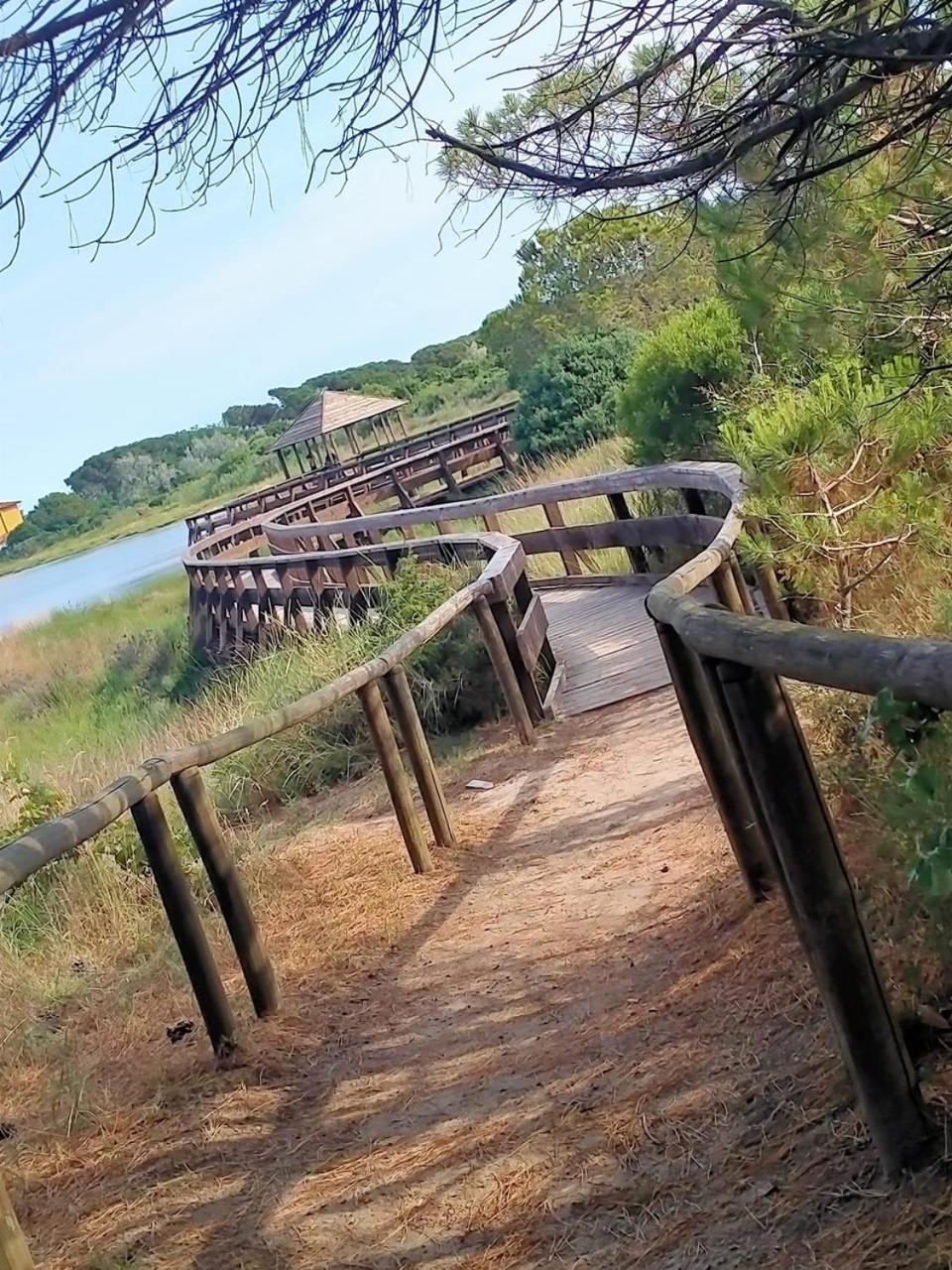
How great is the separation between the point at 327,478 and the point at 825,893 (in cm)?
3156

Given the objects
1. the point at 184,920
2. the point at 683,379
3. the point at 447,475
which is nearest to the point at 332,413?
the point at 447,475

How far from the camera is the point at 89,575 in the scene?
66.0m

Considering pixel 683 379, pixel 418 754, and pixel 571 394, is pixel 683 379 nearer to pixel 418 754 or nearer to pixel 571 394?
pixel 418 754

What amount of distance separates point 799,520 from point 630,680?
2.28m

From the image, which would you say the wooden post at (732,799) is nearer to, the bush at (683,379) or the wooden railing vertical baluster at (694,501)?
the wooden railing vertical baluster at (694,501)

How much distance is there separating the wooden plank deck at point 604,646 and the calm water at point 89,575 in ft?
88.6

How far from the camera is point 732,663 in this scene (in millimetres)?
2412

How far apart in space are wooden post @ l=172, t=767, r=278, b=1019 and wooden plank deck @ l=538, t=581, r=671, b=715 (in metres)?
3.52

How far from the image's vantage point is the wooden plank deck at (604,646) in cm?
766

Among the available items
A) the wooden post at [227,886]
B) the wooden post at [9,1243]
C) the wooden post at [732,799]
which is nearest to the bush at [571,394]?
the wooden post at [227,886]

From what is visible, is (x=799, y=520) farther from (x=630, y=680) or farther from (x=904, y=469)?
(x=630, y=680)

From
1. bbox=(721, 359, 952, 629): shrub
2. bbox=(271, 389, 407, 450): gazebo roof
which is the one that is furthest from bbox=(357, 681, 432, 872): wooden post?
bbox=(271, 389, 407, 450): gazebo roof

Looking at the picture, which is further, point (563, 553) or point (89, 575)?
point (89, 575)

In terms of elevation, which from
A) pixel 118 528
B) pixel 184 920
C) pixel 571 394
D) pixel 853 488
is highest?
pixel 118 528
